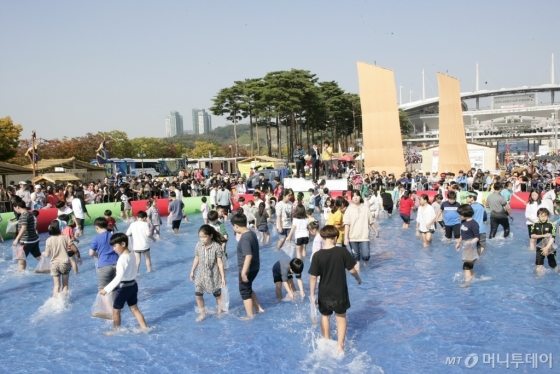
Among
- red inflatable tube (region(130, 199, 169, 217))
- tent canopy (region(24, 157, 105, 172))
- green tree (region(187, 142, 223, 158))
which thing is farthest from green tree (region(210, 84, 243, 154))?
green tree (region(187, 142, 223, 158))

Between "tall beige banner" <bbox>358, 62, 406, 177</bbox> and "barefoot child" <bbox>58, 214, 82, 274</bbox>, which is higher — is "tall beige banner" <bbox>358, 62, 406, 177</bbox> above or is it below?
above

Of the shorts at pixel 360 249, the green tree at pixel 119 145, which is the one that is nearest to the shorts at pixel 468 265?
the shorts at pixel 360 249

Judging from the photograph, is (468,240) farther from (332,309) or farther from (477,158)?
(477,158)

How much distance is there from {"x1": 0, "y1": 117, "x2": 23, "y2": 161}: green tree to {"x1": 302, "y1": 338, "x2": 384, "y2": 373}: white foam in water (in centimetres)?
4611

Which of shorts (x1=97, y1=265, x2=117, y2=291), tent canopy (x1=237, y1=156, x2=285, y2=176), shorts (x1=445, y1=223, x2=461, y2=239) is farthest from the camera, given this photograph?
tent canopy (x1=237, y1=156, x2=285, y2=176)

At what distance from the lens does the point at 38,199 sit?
18125 millimetres

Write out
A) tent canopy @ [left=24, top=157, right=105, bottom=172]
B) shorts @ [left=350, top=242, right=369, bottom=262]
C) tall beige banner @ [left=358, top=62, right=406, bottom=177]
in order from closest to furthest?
shorts @ [left=350, top=242, right=369, bottom=262] < tall beige banner @ [left=358, top=62, right=406, bottom=177] < tent canopy @ [left=24, top=157, right=105, bottom=172]

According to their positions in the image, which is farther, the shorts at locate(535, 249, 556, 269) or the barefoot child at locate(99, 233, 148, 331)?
the shorts at locate(535, 249, 556, 269)

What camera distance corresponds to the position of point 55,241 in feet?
25.7

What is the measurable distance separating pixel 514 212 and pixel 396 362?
1533cm

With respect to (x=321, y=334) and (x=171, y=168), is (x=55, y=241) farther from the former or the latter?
(x=171, y=168)

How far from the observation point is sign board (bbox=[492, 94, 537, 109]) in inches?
5453

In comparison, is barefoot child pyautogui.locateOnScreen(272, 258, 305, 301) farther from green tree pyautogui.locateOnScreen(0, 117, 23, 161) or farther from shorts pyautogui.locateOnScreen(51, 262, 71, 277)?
green tree pyautogui.locateOnScreen(0, 117, 23, 161)

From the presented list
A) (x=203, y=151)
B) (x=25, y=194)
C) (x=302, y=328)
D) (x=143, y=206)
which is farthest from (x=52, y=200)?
(x=203, y=151)
